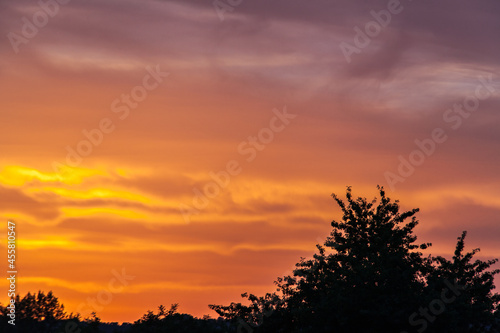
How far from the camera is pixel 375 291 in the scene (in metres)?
36.1

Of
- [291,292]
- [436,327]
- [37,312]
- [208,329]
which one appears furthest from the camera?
[37,312]

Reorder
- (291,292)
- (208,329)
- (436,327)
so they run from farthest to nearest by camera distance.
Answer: (208,329) → (291,292) → (436,327)

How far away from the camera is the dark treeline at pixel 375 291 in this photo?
3503 centimetres

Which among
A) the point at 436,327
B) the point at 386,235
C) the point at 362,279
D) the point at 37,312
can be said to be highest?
the point at 37,312

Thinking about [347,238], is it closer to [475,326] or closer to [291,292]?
[291,292]

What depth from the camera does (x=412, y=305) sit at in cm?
3497

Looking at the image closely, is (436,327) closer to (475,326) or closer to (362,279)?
(362,279)

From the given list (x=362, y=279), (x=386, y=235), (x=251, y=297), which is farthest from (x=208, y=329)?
(x=362, y=279)

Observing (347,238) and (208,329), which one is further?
(208,329)

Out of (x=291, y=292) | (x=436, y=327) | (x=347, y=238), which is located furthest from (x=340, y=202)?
(x=436, y=327)

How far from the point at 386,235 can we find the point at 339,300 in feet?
32.7

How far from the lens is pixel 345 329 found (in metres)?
35.5

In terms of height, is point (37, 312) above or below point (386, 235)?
above

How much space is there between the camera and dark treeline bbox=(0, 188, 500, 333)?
115ft
